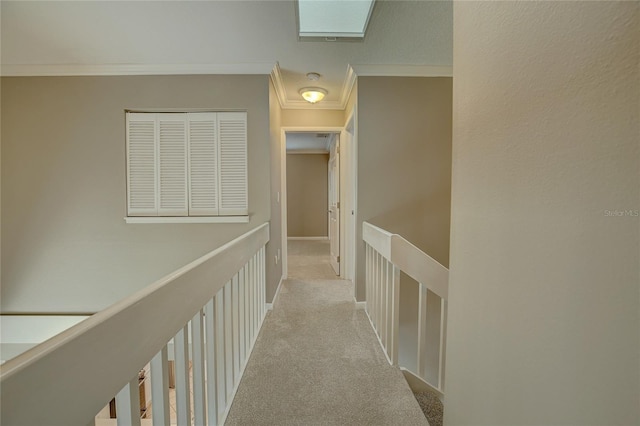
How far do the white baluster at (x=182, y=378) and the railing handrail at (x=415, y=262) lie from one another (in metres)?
1.24

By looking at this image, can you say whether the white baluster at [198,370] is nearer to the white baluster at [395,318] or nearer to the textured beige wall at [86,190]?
the white baluster at [395,318]

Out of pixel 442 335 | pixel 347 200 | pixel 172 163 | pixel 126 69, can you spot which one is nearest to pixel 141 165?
pixel 172 163

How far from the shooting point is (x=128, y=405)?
2.42 feet

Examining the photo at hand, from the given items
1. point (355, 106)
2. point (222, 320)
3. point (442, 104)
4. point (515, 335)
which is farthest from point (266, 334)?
point (442, 104)

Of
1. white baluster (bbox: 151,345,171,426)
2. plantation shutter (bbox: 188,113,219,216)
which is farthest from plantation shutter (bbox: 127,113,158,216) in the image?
white baluster (bbox: 151,345,171,426)

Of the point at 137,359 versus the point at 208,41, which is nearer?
the point at 137,359

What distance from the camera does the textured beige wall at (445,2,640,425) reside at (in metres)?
0.43

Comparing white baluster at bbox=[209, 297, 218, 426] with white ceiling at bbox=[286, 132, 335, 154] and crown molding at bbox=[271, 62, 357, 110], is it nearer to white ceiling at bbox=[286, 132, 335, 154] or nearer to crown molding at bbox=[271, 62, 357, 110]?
crown molding at bbox=[271, 62, 357, 110]

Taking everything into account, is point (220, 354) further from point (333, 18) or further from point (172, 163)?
point (333, 18)

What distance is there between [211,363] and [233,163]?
1.86 m

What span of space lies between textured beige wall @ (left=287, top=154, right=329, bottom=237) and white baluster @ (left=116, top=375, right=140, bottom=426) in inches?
252

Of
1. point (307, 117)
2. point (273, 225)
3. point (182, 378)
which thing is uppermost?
point (307, 117)

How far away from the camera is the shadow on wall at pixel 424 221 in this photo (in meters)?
2.69

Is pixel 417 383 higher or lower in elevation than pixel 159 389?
lower
